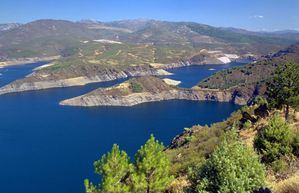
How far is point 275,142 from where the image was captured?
23688 mm

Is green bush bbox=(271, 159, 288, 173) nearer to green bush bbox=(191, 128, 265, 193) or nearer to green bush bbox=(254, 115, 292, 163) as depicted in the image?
green bush bbox=(254, 115, 292, 163)

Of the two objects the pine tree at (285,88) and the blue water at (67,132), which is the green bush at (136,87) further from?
the pine tree at (285,88)

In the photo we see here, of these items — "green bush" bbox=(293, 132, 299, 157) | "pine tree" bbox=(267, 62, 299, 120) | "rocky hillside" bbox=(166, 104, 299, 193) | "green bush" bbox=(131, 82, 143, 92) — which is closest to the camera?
"rocky hillside" bbox=(166, 104, 299, 193)

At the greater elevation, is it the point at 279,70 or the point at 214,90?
the point at 279,70

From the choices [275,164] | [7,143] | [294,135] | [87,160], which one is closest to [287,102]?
[294,135]

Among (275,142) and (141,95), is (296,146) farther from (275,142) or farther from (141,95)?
(141,95)

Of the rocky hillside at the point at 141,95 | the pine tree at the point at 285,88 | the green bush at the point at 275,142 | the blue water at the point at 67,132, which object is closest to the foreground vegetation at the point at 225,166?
the green bush at the point at 275,142

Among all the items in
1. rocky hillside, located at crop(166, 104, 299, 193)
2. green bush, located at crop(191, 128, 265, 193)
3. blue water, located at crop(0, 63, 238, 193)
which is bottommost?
blue water, located at crop(0, 63, 238, 193)

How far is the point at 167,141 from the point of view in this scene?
11544 cm

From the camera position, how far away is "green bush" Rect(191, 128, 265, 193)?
49.7ft

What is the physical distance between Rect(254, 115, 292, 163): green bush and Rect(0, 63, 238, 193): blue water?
6011cm

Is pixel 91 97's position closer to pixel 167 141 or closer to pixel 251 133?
pixel 167 141

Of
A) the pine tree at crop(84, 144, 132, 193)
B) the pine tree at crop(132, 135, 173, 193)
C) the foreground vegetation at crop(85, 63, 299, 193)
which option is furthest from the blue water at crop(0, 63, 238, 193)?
the pine tree at crop(132, 135, 173, 193)

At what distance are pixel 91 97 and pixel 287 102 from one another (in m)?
139
